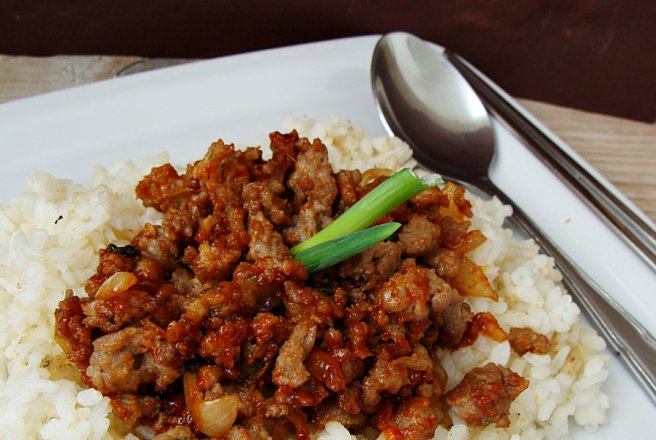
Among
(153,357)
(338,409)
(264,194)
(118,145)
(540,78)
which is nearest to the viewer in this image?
(153,357)

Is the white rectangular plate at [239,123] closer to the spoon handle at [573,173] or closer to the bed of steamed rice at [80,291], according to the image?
the spoon handle at [573,173]

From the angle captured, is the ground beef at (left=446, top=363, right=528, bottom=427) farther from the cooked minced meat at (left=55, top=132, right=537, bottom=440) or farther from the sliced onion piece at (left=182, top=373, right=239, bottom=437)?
the sliced onion piece at (left=182, top=373, right=239, bottom=437)

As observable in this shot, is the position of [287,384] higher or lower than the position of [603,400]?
higher

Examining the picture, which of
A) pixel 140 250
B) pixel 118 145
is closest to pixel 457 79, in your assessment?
pixel 118 145

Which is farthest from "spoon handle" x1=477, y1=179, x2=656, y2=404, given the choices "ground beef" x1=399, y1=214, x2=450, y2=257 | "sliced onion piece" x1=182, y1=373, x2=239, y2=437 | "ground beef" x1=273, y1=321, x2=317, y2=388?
"sliced onion piece" x1=182, y1=373, x2=239, y2=437

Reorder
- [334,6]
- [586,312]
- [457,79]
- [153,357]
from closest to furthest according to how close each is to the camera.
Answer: [153,357], [586,312], [457,79], [334,6]

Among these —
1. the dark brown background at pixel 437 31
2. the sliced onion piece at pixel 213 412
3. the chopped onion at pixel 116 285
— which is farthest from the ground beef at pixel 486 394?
the dark brown background at pixel 437 31

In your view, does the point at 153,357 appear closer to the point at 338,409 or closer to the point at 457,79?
the point at 338,409
